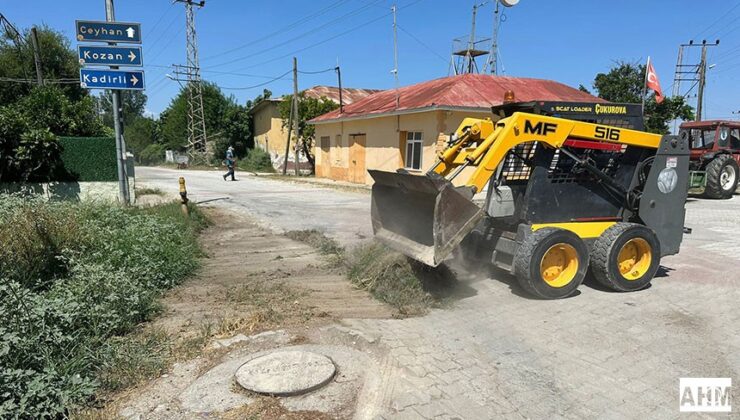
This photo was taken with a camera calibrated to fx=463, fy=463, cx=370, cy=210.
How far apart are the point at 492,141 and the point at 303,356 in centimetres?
313

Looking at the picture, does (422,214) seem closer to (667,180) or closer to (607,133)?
(607,133)

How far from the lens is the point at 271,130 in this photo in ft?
119

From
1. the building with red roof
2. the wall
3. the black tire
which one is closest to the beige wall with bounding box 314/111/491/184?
the building with red roof

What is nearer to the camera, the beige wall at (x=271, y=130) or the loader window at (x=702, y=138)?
the loader window at (x=702, y=138)

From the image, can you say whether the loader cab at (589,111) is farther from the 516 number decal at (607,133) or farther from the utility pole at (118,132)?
the utility pole at (118,132)

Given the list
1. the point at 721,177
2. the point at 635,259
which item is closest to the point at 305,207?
the point at 635,259

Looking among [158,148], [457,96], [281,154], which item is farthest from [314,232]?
[158,148]

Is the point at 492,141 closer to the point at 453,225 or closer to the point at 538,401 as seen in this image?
the point at 453,225

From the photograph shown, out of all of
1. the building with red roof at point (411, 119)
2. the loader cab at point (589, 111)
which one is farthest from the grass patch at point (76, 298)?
the building with red roof at point (411, 119)

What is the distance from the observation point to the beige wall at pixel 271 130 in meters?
34.8

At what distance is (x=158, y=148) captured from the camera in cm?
5228

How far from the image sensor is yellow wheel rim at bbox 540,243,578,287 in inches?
223

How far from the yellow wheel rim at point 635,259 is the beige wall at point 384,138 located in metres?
9.11

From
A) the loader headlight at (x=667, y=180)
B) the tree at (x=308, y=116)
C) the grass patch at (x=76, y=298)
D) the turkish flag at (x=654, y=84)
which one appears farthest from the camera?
the tree at (x=308, y=116)
